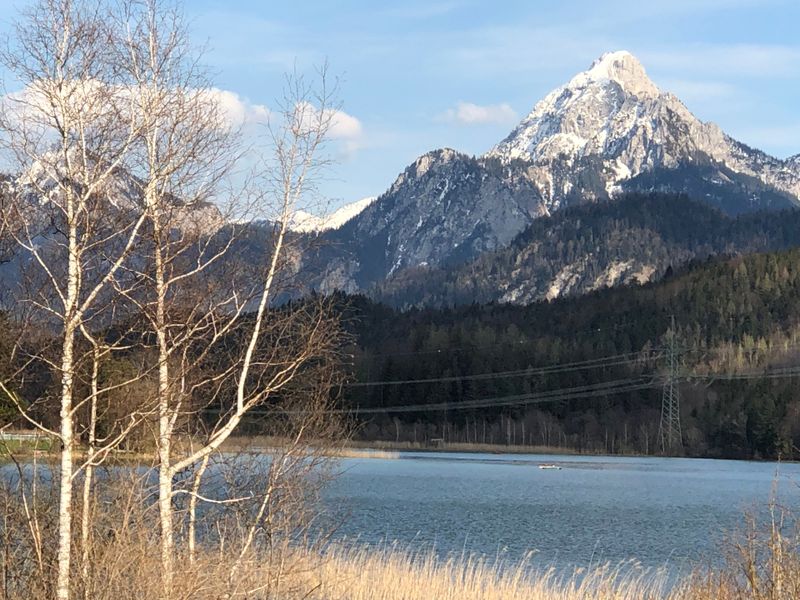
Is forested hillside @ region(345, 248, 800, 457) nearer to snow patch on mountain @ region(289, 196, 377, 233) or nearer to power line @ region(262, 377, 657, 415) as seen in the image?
power line @ region(262, 377, 657, 415)

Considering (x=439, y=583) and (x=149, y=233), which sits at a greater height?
(x=149, y=233)

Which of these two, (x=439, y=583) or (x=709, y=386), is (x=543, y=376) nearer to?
(x=709, y=386)

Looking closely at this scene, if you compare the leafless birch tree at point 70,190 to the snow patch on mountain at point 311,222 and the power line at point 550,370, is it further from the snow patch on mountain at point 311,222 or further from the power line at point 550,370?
the power line at point 550,370

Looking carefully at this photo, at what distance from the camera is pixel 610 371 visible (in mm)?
152500

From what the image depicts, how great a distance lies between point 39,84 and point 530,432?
12261 centimetres

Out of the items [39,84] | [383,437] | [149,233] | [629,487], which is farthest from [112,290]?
[383,437]

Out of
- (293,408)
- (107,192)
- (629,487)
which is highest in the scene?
(107,192)

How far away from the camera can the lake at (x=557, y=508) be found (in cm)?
3275

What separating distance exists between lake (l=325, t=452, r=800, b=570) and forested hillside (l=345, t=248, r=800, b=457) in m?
31.8

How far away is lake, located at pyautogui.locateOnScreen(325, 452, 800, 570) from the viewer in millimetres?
32750

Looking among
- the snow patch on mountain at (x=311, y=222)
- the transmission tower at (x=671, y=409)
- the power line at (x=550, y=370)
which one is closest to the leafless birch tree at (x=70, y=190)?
the snow patch on mountain at (x=311, y=222)

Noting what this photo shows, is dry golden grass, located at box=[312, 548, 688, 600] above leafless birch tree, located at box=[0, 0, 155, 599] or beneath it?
beneath

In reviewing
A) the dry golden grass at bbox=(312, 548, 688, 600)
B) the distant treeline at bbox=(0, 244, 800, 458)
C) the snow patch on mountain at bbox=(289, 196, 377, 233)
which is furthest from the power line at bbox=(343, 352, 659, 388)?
the snow patch on mountain at bbox=(289, 196, 377, 233)

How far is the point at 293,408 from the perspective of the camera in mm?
24469
